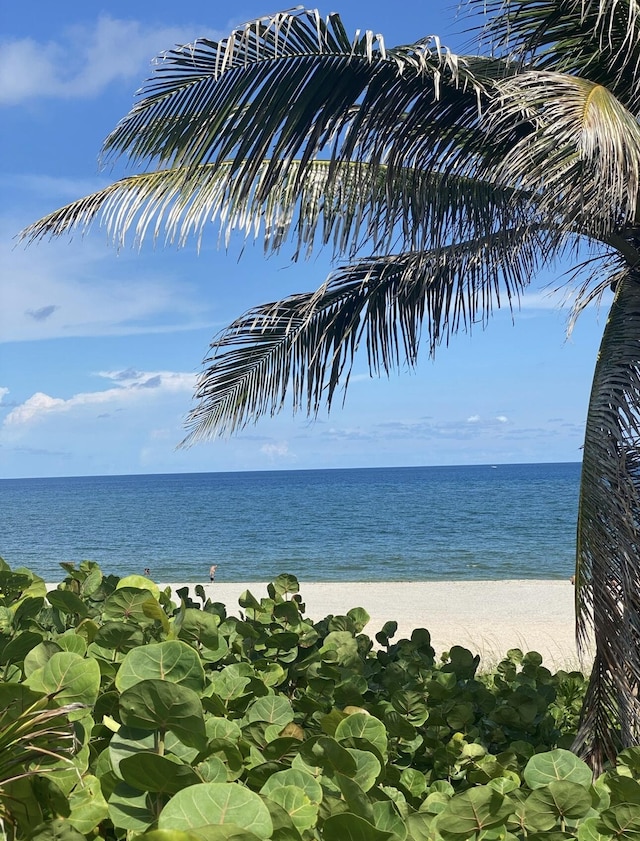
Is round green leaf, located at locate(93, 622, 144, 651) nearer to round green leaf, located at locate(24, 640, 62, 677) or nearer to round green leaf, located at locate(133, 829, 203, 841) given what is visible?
round green leaf, located at locate(24, 640, 62, 677)

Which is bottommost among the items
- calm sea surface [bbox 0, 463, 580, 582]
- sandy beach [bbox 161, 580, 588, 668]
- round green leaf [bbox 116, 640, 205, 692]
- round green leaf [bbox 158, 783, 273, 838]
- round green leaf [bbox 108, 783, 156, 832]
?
calm sea surface [bbox 0, 463, 580, 582]

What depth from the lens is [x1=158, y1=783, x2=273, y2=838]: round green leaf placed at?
69cm

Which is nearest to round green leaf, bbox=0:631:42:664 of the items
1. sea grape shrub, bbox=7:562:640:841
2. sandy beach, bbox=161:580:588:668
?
sea grape shrub, bbox=7:562:640:841

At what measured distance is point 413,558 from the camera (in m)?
30.1

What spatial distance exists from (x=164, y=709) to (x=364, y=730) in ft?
1.26

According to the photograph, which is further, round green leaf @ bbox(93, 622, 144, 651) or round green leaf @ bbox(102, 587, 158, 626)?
round green leaf @ bbox(102, 587, 158, 626)

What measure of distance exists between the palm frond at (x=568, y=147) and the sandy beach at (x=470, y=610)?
5.77m

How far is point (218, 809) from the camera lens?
0.70m

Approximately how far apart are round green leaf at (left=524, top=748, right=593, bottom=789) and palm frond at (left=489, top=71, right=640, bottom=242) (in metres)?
2.39

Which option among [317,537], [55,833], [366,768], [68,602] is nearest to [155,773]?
[55,833]

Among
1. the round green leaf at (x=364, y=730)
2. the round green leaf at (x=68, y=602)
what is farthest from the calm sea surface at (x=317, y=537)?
the round green leaf at (x=364, y=730)

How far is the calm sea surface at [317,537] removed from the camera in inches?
1080

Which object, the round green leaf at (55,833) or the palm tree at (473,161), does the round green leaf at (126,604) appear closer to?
the round green leaf at (55,833)

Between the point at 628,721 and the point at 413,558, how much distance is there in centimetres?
2742
